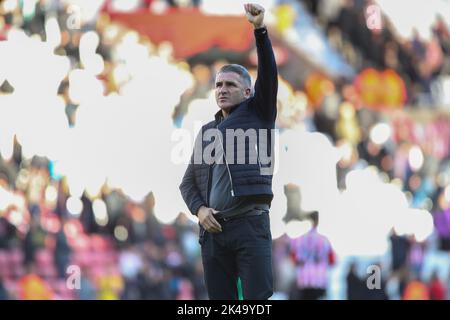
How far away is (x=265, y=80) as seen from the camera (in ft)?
10.7

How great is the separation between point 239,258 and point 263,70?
0.60 m

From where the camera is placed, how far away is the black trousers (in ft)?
10.6

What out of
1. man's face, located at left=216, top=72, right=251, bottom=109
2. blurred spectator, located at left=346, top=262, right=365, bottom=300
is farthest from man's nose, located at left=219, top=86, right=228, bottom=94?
blurred spectator, located at left=346, top=262, right=365, bottom=300

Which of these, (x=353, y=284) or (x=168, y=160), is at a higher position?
(x=168, y=160)

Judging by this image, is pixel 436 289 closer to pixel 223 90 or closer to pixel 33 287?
pixel 33 287

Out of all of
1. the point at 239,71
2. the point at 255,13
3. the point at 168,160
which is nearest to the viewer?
the point at 255,13

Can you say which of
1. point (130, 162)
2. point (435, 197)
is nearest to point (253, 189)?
point (130, 162)

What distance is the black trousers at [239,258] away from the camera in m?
3.23

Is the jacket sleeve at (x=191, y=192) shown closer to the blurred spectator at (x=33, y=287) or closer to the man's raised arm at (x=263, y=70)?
the man's raised arm at (x=263, y=70)

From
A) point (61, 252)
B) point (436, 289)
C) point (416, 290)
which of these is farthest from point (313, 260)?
point (61, 252)

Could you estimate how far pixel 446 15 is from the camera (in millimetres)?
7656

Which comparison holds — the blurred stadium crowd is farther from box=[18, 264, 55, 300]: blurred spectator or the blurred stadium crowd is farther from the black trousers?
the black trousers

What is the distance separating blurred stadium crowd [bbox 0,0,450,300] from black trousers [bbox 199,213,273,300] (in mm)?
3414
